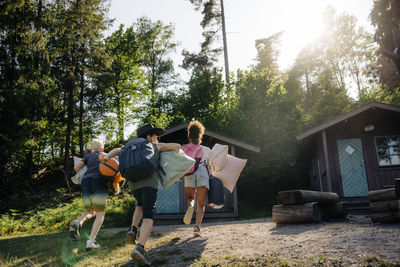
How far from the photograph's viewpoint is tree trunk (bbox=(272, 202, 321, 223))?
6.26 meters

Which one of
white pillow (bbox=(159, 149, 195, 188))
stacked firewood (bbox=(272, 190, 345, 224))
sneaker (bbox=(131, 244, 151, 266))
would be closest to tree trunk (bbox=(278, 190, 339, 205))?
stacked firewood (bbox=(272, 190, 345, 224))

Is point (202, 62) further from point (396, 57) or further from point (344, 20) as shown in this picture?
point (396, 57)

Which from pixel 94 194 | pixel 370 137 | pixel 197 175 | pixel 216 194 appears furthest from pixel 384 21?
pixel 94 194

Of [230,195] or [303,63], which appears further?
[303,63]

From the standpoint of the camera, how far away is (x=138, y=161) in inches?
137

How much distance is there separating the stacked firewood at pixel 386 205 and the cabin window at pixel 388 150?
6.56 m

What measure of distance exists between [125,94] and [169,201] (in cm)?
1762

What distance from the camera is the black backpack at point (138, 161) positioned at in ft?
11.4

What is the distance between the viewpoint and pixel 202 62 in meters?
26.6

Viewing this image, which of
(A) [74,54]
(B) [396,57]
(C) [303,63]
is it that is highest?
(C) [303,63]

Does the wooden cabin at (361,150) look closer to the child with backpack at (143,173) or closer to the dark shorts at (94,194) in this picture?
the dark shorts at (94,194)

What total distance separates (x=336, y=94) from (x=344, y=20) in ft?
34.2

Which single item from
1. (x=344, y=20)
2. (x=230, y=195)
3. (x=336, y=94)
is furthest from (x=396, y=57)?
(x=344, y=20)

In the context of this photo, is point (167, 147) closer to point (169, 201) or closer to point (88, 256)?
point (88, 256)
